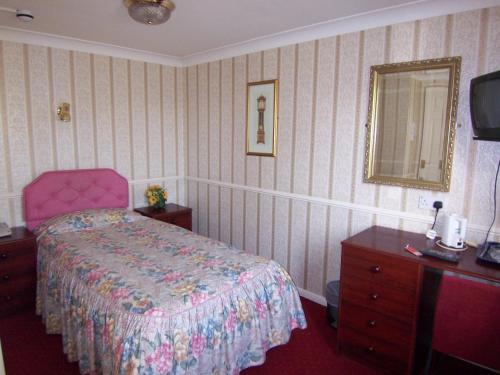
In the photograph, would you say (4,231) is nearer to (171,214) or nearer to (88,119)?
(88,119)

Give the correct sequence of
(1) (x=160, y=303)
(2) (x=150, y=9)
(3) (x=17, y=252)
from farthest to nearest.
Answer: (3) (x=17, y=252), (2) (x=150, y=9), (1) (x=160, y=303)

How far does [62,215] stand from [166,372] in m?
2.17

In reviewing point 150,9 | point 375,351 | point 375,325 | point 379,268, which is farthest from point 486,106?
point 150,9

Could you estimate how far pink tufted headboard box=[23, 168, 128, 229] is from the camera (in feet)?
11.0

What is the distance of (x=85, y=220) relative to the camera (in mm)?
3326

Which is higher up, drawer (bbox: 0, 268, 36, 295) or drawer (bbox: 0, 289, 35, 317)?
drawer (bbox: 0, 268, 36, 295)

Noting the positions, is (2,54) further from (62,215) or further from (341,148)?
(341,148)

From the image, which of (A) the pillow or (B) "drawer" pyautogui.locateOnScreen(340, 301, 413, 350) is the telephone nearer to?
(A) the pillow

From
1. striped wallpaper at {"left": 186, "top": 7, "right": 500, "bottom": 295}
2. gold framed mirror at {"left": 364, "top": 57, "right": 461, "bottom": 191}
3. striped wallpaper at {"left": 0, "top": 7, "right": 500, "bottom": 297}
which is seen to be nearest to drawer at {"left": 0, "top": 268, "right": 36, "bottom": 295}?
striped wallpaper at {"left": 0, "top": 7, "right": 500, "bottom": 297}

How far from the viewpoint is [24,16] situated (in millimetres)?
2666

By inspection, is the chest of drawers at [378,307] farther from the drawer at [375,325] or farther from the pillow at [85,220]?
the pillow at [85,220]

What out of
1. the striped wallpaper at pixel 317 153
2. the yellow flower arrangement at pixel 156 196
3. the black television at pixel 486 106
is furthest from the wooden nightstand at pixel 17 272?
the black television at pixel 486 106

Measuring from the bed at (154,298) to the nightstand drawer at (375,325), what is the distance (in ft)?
1.18

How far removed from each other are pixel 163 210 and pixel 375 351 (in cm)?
274
